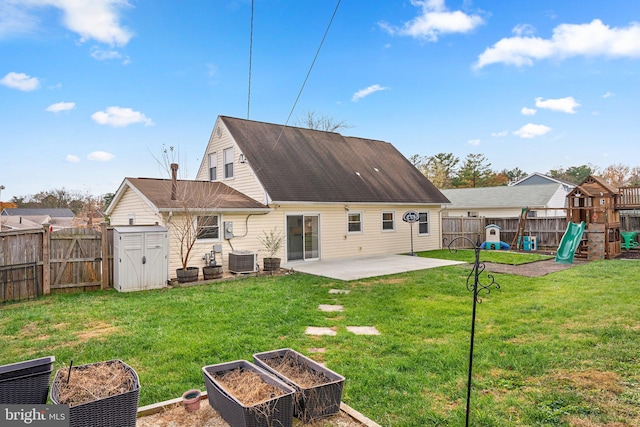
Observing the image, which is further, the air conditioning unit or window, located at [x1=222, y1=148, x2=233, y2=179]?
window, located at [x1=222, y1=148, x2=233, y2=179]

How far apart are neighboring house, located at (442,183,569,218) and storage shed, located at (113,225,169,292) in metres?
20.0

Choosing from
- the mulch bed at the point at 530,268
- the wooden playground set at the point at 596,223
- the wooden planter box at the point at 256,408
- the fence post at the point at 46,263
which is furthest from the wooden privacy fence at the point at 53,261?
the wooden playground set at the point at 596,223

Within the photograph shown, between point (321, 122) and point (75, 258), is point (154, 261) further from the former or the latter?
point (321, 122)

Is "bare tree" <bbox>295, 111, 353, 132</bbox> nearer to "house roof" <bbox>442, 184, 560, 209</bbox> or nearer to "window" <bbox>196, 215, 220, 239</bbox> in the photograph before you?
"house roof" <bbox>442, 184, 560, 209</bbox>

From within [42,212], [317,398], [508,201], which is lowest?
[317,398]

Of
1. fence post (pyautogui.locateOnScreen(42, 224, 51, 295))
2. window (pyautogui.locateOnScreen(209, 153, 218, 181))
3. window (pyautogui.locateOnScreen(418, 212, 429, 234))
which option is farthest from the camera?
window (pyautogui.locateOnScreen(418, 212, 429, 234))

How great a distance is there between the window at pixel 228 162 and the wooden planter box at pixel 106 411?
12.9m

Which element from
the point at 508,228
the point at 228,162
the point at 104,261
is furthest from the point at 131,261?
the point at 508,228

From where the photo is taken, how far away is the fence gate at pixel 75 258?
896 cm

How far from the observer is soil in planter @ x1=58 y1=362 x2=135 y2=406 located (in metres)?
2.58

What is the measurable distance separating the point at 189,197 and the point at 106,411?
31.7ft

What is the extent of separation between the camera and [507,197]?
27.2 meters

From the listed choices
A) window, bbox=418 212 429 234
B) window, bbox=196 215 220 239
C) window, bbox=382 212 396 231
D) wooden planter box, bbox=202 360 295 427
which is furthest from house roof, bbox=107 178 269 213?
window, bbox=418 212 429 234

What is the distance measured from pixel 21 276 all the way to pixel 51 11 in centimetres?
801
